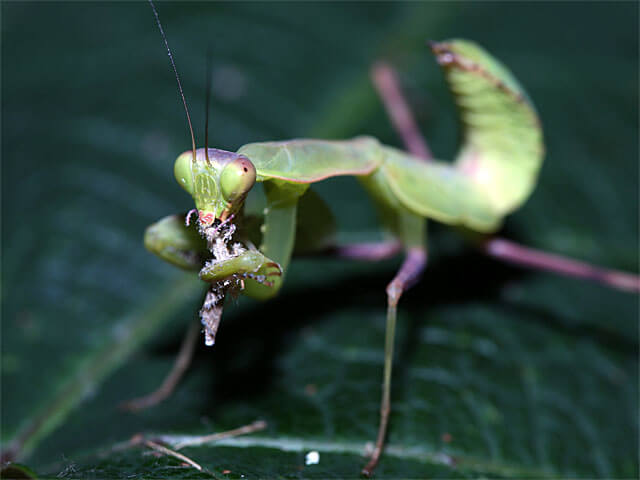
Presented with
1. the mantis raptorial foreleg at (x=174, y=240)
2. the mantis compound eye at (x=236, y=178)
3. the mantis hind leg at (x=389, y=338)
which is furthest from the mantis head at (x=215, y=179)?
the mantis hind leg at (x=389, y=338)

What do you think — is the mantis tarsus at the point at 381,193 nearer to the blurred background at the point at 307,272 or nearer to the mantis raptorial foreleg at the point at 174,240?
the mantis raptorial foreleg at the point at 174,240

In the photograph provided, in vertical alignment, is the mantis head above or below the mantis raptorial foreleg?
above

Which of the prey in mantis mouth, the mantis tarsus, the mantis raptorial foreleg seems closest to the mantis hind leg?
the mantis tarsus

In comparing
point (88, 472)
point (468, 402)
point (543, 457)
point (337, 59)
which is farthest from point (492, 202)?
point (88, 472)

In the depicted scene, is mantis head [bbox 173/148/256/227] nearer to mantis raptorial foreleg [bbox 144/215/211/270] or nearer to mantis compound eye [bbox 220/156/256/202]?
mantis compound eye [bbox 220/156/256/202]

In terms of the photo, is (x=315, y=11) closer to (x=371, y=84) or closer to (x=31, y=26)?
(x=371, y=84)

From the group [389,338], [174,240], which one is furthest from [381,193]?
[174,240]

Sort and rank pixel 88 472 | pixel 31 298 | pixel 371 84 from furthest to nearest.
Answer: pixel 371 84
pixel 31 298
pixel 88 472

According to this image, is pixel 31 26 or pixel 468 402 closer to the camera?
pixel 468 402

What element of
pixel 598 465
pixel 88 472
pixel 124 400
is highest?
pixel 88 472
